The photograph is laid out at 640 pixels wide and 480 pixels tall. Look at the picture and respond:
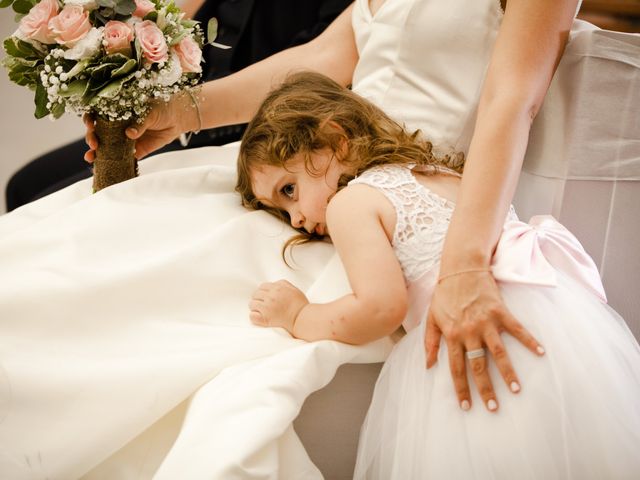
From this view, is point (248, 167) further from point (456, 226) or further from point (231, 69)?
point (231, 69)

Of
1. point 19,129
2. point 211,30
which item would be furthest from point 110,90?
point 19,129

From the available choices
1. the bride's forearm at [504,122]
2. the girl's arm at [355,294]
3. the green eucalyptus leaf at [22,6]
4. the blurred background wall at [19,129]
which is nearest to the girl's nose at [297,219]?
the girl's arm at [355,294]

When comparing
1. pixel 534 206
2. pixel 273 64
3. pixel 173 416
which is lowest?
pixel 173 416

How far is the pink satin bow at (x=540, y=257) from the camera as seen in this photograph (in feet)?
3.08

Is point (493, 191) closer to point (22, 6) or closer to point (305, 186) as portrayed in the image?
point (305, 186)

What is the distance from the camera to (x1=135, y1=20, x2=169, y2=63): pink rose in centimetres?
121

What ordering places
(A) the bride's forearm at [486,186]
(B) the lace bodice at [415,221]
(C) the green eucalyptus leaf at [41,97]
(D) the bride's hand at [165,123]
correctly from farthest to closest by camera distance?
(D) the bride's hand at [165,123] → (C) the green eucalyptus leaf at [41,97] → (B) the lace bodice at [415,221] → (A) the bride's forearm at [486,186]

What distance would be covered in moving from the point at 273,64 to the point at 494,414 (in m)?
1.18

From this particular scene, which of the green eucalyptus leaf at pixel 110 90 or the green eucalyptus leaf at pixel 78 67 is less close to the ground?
the green eucalyptus leaf at pixel 78 67

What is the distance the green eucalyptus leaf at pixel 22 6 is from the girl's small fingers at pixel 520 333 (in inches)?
42.3

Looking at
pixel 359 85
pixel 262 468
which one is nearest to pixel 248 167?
pixel 359 85

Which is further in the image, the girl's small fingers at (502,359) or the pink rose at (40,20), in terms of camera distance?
the pink rose at (40,20)

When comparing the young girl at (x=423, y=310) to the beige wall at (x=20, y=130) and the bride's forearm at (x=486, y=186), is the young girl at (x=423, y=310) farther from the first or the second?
the beige wall at (x=20, y=130)

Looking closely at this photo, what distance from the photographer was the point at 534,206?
1.31m
